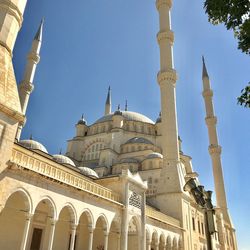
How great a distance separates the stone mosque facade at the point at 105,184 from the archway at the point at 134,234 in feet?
0.19

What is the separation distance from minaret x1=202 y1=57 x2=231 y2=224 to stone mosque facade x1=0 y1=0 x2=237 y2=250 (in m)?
0.13

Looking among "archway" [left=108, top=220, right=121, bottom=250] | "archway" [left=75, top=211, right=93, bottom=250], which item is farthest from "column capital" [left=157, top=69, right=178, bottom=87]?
"archway" [left=75, top=211, right=93, bottom=250]

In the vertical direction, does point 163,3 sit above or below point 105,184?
above

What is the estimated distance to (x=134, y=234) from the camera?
54.5ft

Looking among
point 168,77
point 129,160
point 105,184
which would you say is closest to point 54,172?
point 105,184

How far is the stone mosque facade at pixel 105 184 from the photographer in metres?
9.30

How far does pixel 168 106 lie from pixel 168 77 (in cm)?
299

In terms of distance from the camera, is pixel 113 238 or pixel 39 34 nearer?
pixel 113 238

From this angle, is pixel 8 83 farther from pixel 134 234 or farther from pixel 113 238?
pixel 134 234

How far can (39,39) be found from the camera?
25875mm

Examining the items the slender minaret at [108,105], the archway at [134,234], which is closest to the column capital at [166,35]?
the archway at [134,234]

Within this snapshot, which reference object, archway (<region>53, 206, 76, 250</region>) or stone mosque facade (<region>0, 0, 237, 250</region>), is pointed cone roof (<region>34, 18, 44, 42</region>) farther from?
archway (<region>53, 206, 76, 250</region>)

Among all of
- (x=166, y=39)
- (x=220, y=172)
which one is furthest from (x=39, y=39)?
(x=220, y=172)

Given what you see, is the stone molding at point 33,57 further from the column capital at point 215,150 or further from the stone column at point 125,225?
the column capital at point 215,150
